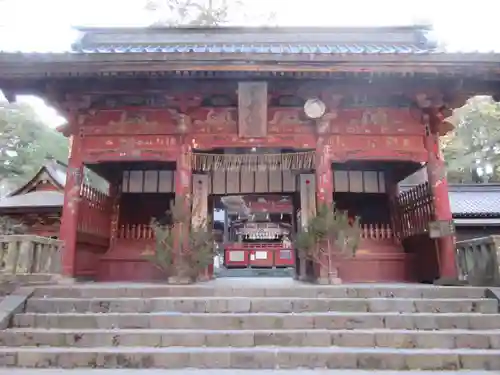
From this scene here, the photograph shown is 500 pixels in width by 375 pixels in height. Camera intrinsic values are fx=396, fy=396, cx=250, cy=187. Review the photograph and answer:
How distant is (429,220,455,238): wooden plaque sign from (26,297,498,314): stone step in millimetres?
2230

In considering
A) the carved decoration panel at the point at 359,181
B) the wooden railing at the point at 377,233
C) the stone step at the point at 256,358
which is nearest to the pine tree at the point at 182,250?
the stone step at the point at 256,358

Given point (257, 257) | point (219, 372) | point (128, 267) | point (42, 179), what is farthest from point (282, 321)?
point (257, 257)

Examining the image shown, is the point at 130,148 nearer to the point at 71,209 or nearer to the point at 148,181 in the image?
the point at 71,209

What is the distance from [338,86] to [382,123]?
4.21 ft

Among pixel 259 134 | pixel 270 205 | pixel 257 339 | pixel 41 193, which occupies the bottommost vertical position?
pixel 257 339

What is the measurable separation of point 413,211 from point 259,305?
519 cm

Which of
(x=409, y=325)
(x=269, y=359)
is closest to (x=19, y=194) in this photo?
(x=269, y=359)

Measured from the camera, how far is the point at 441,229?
7.71 m

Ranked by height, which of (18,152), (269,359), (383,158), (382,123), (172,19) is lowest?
(269,359)

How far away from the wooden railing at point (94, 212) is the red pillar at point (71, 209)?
22 centimetres

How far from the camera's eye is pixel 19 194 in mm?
12898

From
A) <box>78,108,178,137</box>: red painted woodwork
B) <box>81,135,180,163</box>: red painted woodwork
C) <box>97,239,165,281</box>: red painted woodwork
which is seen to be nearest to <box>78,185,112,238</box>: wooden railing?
<box>97,239,165,281</box>: red painted woodwork

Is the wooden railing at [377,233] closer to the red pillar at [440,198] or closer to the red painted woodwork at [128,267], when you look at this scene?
the red pillar at [440,198]

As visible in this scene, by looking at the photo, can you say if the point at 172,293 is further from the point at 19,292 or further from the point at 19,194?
the point at 19,194
